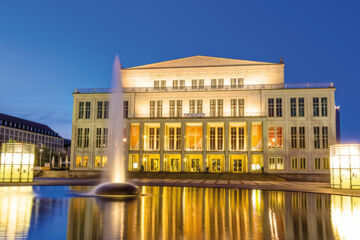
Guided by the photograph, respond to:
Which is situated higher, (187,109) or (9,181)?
(187,109)

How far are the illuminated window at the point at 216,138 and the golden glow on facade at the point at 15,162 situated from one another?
30.6 metres

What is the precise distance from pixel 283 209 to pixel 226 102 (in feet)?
141

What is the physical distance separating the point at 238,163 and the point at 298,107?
13030 mm

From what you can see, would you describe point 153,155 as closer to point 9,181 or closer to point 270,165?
point 270,165

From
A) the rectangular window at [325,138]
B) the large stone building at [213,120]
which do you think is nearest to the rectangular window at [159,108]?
the large stone building at [213,120]

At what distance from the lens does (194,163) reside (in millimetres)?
56188

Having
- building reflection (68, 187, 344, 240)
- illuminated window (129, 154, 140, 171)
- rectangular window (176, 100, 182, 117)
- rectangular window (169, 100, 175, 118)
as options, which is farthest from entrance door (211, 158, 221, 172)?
building reflection (68, 187, 344, 240)

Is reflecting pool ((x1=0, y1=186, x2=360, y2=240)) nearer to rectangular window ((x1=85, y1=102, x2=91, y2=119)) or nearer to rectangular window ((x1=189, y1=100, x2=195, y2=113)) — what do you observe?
rectangular window ((x1=189, y1=100, x2=195, y2=113))

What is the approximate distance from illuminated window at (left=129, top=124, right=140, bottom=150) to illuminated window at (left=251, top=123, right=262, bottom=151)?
734 inches

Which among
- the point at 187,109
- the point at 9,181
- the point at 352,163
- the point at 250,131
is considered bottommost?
the point at 9,181

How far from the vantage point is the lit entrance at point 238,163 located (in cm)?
5494

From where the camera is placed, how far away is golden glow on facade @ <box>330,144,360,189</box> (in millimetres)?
26844

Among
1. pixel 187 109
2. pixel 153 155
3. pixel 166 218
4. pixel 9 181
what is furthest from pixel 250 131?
pixel 166 218

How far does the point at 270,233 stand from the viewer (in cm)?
888
